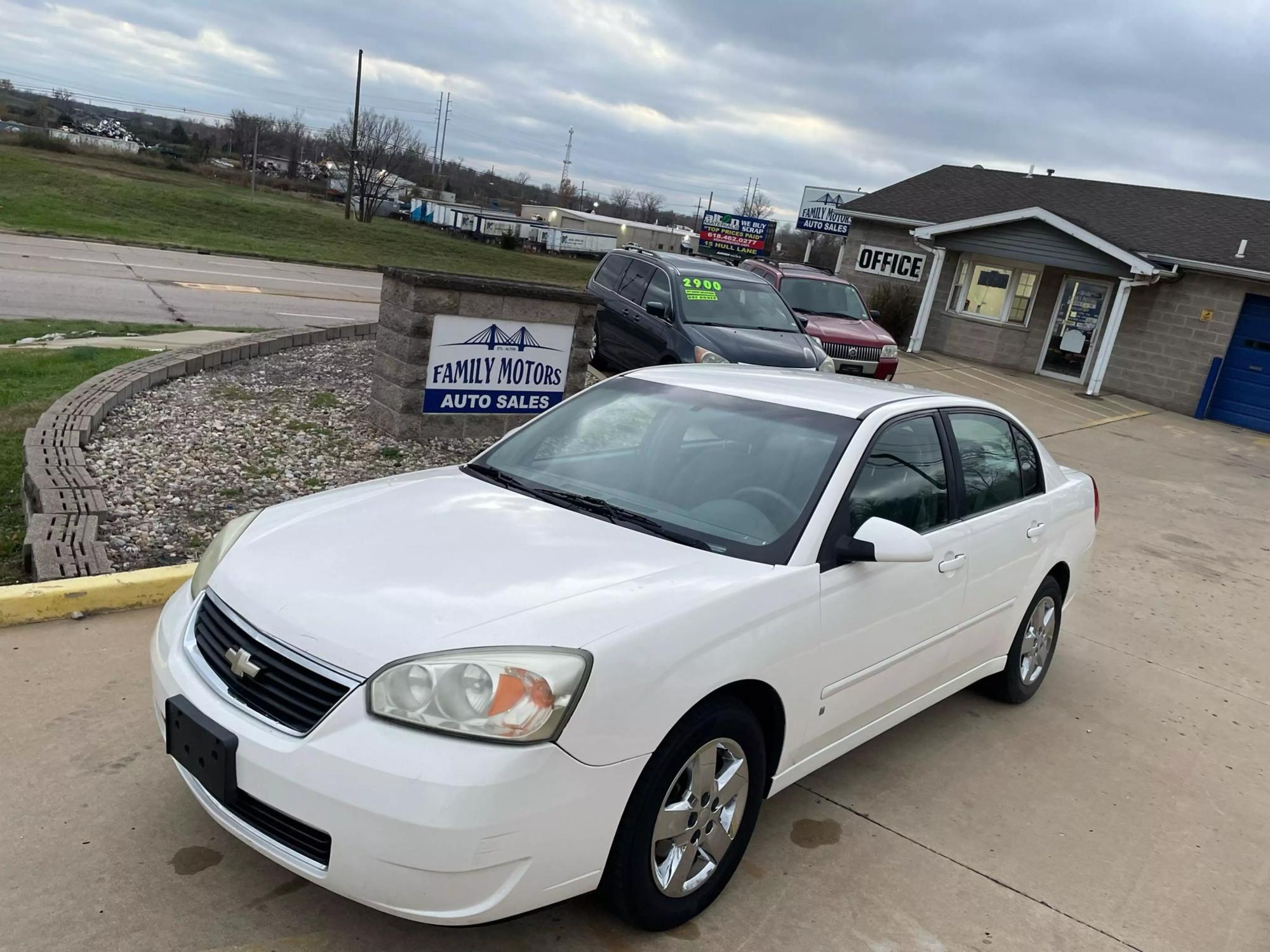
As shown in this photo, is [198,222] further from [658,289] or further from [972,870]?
[972,870]

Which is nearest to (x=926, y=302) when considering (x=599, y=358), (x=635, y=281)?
(x=635, y=281)

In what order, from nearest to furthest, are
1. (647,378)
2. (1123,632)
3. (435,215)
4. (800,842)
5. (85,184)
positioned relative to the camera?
(800,842)
(647,378)
(1123,632)
(85,184)
(435,215)

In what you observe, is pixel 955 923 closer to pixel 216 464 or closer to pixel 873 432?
pixel 873 432

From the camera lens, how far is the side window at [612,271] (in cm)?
1257

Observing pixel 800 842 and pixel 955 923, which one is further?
pixel 800 842

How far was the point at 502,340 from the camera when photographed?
318 inches

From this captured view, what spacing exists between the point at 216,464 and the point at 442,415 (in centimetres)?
184

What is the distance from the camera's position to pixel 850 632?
3408 millimetres

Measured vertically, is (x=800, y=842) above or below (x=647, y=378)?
below

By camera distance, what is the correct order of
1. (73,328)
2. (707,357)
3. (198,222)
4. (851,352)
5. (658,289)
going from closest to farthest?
(707,357)
(658,289)
(73,328)
(851,352)
(198,222)

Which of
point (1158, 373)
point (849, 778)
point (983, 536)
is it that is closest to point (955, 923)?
point (849, 778)

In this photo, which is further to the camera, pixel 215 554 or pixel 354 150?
pixel 354 150

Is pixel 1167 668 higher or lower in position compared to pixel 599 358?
lower

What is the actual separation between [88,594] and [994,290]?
22096 millimetres
